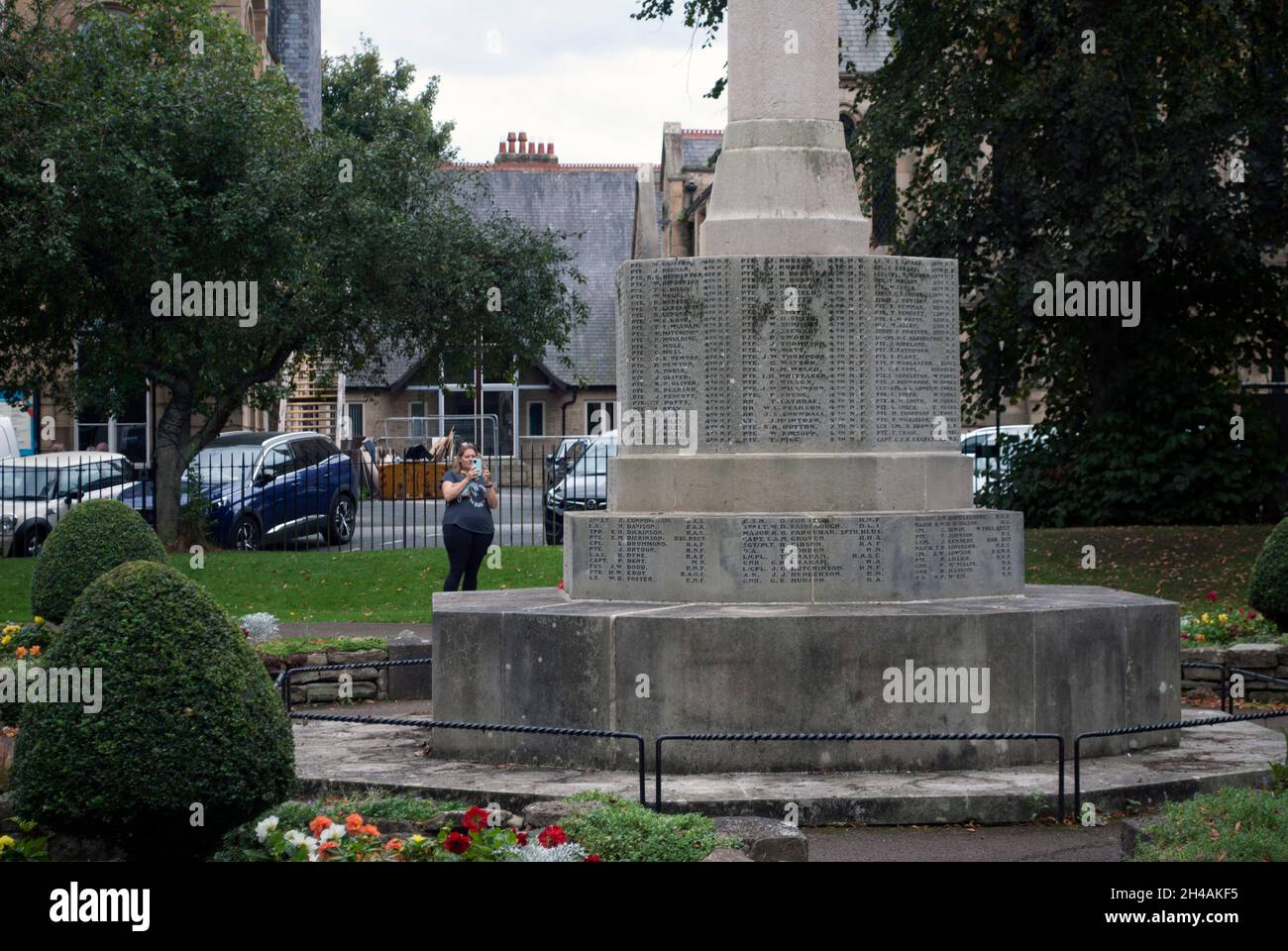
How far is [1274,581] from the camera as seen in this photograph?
14867mm

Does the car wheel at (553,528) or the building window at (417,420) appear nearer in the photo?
the car wheel at (553,528)

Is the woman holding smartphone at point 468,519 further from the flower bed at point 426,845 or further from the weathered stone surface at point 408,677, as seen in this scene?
the flower bed at point 426,845

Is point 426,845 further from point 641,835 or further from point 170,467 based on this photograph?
point 170,467

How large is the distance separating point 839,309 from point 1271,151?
15.1m

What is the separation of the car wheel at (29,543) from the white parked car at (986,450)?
15157mm

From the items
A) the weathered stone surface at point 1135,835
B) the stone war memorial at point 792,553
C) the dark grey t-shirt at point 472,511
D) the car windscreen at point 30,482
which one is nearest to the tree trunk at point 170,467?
the car windscreen at point 30,482

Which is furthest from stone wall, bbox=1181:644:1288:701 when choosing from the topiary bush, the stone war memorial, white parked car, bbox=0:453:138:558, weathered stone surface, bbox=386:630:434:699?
white parked car, bbox=0:453:138:558

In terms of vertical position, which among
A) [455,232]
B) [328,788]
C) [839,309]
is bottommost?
[328,788]

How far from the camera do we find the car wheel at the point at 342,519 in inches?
1155

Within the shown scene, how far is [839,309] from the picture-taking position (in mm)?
10773

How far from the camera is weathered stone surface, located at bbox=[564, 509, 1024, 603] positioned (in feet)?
33.9

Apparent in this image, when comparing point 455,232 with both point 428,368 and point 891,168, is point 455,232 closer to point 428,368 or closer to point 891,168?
point 428,368

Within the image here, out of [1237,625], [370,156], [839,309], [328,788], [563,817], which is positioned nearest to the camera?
[563,817]

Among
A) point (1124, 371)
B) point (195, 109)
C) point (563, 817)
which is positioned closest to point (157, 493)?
point (195, 109)
